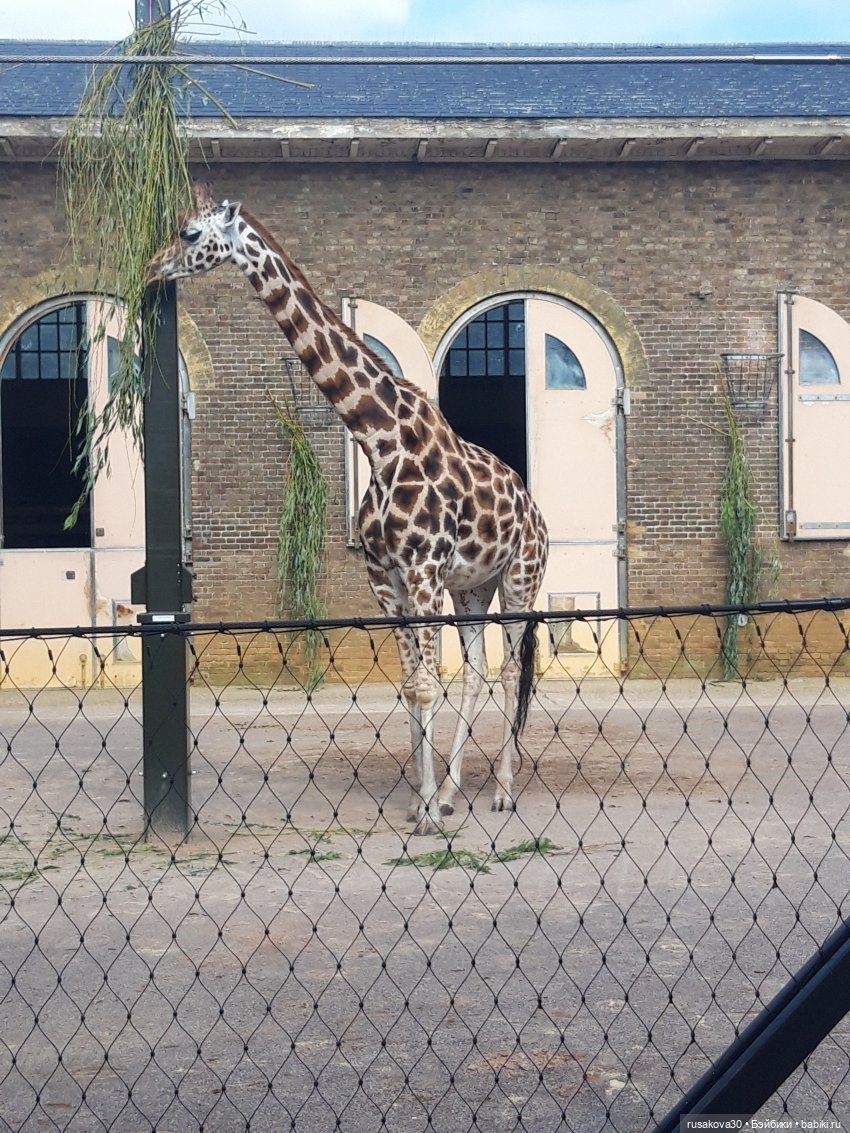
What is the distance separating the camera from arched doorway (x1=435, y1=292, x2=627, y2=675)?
13.2m

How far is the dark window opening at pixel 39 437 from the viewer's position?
13.0m

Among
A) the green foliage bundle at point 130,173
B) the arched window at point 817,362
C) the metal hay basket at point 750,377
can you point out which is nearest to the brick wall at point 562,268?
the metal hay basket at point 750,377

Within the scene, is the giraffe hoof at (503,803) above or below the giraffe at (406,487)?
below

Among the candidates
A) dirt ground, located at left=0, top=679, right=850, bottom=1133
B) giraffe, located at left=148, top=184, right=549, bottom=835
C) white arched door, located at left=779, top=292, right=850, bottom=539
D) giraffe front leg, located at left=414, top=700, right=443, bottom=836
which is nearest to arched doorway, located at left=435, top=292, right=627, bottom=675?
white arched door, located at left=779, top=292, right=850, bottom=539

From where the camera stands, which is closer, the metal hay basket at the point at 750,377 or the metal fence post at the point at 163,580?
the metal fence post at the point at 163,580

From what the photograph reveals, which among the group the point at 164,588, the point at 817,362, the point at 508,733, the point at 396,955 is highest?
the point at 817,362

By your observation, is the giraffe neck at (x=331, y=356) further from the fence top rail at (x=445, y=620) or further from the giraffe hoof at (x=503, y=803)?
the fence top rail at (x=445, y=620)

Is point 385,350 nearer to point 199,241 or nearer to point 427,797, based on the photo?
point 199,241

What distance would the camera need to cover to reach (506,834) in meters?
6.68

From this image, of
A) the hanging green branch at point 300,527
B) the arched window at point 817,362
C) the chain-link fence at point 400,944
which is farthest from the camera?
the arched window at point 817,362

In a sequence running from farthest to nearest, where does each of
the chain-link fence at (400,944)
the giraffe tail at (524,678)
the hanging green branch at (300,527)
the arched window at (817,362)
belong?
the arched window at (817,362) → the hanging green branch at (300,527) → the giraffe tail at (524,678) → the chain-link fence at (400,944)

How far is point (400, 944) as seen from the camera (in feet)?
16.3

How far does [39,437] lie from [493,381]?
4437mm

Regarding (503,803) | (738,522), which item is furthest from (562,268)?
Result: (503,803)
